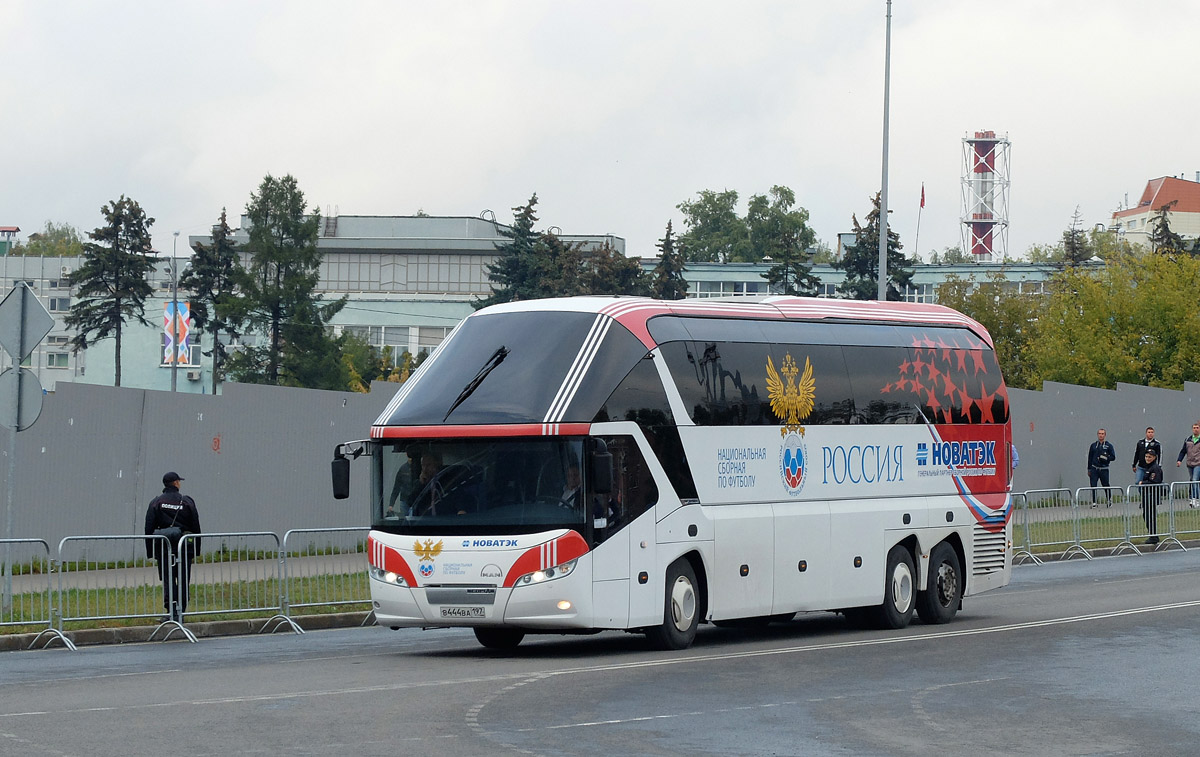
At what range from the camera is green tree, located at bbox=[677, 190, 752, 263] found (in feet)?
475

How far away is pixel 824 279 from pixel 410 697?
11320 cm

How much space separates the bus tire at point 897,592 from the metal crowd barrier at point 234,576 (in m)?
6.41

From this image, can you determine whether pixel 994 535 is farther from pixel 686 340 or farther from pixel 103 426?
pixel 103 426

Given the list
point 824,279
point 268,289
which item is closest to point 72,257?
point 824,279

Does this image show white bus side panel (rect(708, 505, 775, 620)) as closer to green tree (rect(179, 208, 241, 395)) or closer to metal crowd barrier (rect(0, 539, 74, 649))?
metal crowd barrier (rect(0, 539, 74, 649))

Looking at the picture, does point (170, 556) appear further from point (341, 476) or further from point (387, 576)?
point (387, 576)

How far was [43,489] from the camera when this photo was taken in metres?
23.8

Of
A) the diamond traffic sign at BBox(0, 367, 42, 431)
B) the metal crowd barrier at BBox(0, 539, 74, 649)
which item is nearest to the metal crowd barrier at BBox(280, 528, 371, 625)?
the metal crowd barrier at BBox(0, 539, 74, 649)

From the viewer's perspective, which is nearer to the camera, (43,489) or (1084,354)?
(43,489)

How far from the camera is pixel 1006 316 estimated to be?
232ft

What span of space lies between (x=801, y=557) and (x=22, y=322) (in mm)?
8665

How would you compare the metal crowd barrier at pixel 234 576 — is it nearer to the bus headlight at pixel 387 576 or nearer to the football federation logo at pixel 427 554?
the bus headlight at pixel 387 576

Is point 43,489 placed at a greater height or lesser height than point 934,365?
lesser

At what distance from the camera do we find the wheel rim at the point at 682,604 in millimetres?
15664
